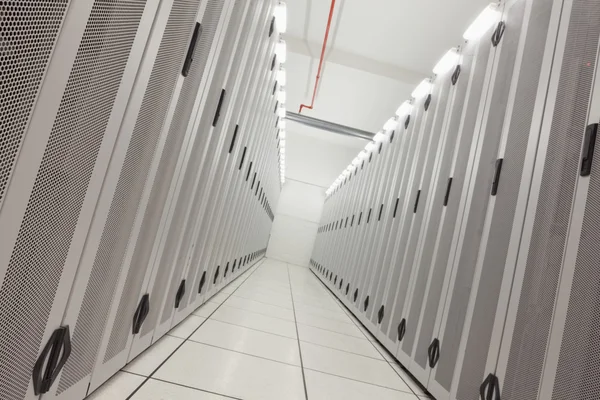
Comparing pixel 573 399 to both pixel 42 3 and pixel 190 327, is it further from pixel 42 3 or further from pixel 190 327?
pixel 190 327

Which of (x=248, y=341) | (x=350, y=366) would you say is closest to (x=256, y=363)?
(x=248, y=341)

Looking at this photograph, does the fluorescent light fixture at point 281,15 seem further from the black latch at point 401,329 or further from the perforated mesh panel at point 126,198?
the black latch at point 401,329

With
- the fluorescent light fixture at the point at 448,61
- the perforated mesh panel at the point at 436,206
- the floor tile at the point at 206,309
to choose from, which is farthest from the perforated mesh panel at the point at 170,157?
the fluorescent light fixture at the point at 448,61

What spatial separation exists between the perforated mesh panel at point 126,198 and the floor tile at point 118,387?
14cm

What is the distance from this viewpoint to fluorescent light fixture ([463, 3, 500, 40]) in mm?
2379

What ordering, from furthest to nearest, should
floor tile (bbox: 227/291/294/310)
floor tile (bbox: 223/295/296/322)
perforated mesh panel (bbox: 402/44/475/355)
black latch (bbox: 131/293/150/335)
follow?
floor tile (bbox: 227/291/294/310) < floor tile (bbox: 223/295/296/322) < perforated mesh panel (bbox: 402/44/475/355) < black latch (bbox: 131/293/150/335)

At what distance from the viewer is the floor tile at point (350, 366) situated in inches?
83.9

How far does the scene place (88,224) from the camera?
37.0 inches

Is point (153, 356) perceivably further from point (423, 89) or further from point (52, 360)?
point (423, 89)

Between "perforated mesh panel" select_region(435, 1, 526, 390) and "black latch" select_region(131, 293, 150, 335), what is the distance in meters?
1.55

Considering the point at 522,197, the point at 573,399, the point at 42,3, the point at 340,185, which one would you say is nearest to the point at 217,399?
the point at 573,399

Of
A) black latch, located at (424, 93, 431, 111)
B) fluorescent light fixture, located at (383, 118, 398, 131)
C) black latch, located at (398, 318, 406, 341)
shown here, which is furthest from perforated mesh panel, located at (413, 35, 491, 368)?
fluorescent light fixture, located at (383, 118, 398, 131)

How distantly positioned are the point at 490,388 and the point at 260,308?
227 centimetres

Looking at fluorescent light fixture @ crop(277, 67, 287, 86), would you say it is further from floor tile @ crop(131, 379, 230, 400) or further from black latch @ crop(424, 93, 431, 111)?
floor tile @ crop(131, 379, 230, 400)
